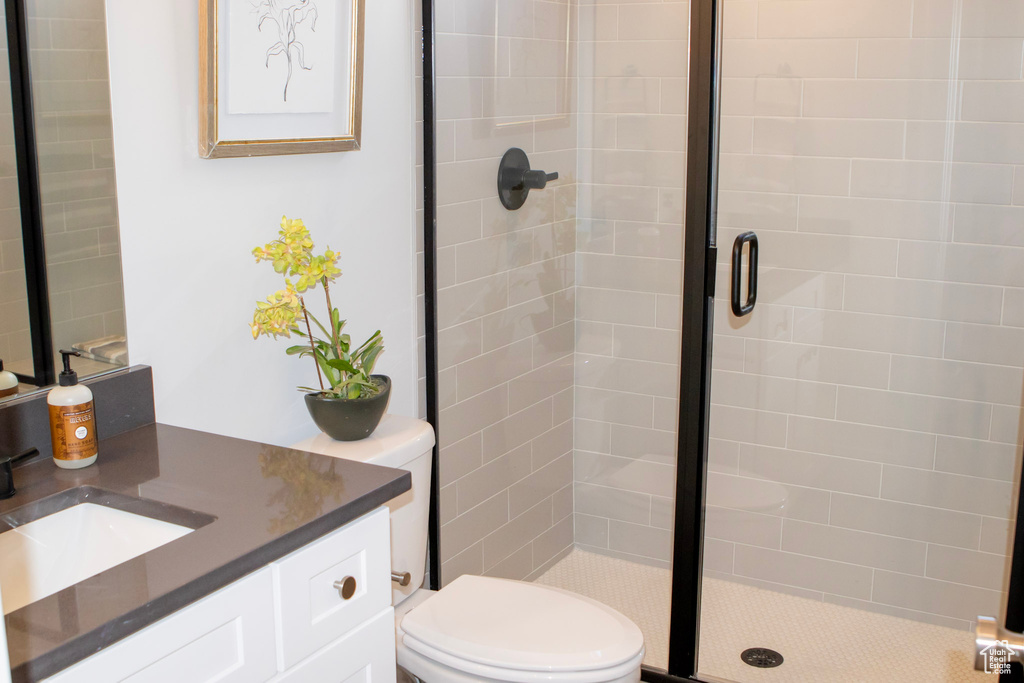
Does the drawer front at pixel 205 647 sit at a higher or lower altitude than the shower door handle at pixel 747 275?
lower

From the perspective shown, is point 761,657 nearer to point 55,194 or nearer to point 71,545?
point 71,545

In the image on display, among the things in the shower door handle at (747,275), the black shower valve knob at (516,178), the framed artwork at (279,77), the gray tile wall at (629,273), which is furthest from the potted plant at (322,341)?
the shower door handle at (747,275)

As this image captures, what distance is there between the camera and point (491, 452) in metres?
2.63

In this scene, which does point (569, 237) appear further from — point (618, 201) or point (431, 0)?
point (431, 0)

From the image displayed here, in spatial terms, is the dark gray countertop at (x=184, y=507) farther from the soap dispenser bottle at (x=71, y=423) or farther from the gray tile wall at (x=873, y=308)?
the gray tile wall at (x=873, y=308)

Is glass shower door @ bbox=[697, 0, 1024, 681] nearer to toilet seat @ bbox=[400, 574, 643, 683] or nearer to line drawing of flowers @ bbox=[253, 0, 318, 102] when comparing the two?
toilet seat @ bbox=[400, 574, 643, 683]

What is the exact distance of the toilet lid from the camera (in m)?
1.82

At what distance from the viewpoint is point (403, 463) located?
2.00 m

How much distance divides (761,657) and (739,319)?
863mm

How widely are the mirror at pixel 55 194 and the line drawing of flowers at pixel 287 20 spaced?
34 centimetres

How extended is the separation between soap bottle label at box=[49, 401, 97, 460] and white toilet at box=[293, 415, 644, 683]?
50 cm

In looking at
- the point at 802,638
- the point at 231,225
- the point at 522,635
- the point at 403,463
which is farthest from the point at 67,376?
the point at 802,638

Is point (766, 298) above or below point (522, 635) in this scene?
above

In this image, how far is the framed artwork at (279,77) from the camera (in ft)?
5.79
